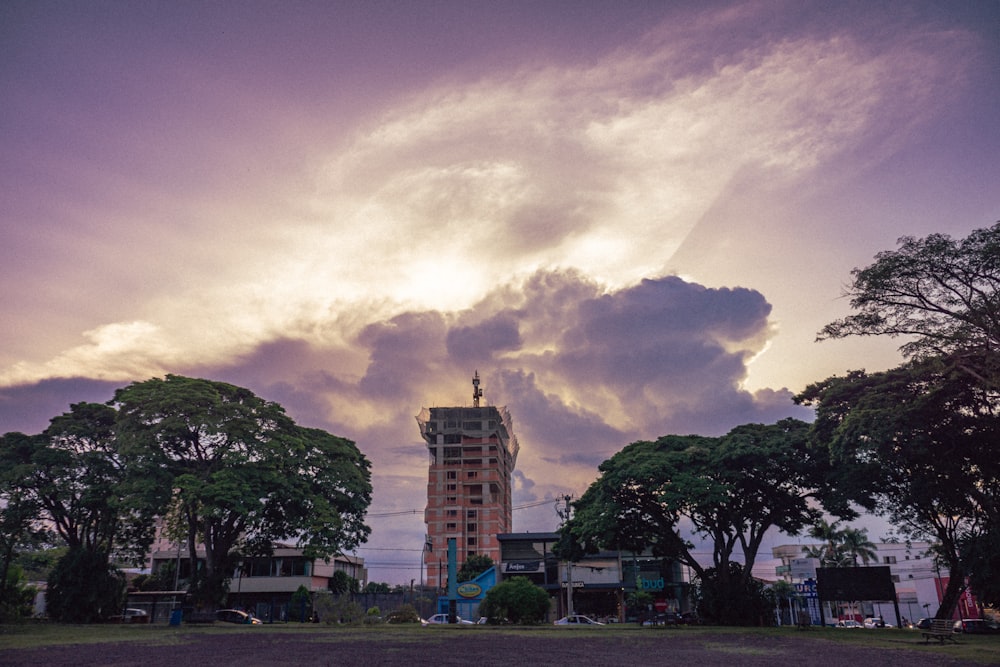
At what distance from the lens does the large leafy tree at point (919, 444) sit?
28766 millimetres

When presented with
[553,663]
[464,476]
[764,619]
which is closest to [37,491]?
[553,663]

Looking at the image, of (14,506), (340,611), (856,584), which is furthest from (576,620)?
(14,506)

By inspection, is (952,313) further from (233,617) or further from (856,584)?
(233,617)

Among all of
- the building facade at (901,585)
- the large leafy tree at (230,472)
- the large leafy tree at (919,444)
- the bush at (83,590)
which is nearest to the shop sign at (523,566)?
the building facade at (901,585)

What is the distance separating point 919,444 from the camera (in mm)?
28922

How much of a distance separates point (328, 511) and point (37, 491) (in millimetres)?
16580

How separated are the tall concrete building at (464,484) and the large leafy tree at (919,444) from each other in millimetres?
76977

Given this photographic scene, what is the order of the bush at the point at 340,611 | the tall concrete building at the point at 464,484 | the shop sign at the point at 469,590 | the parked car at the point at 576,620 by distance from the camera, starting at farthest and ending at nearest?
1. the tall concrete building at the point at 464,484
2. the parked car at the point at 576,620
3. the bush at the point at 340,611
4. the shop sign at the point at 469,590

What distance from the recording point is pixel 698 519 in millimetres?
38938

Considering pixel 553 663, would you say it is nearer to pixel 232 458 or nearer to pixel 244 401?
pixel 232 458

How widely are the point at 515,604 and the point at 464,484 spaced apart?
7300cm

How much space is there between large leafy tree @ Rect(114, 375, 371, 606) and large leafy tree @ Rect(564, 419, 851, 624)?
595 inches

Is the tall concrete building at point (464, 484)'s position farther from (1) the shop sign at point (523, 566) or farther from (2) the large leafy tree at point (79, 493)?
(2) the large leafy tree at point (79, 493)

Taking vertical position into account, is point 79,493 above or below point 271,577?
above
